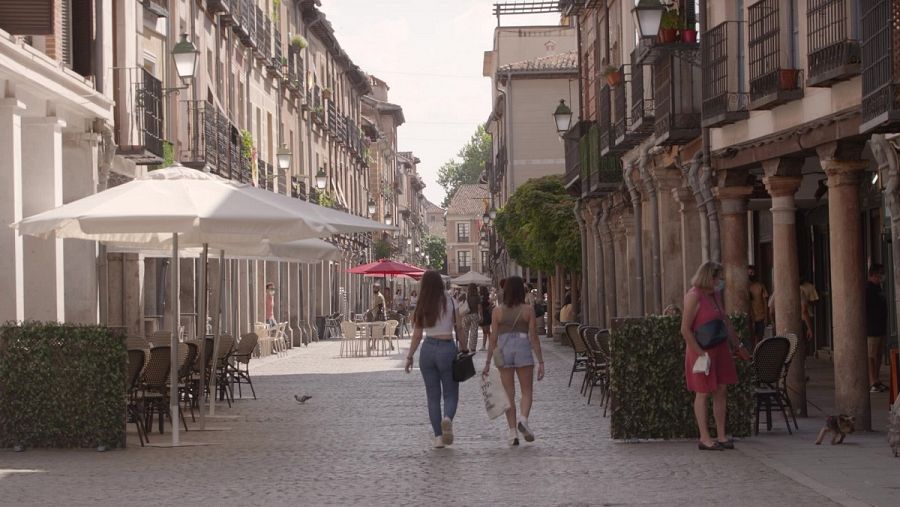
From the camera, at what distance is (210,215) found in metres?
14.3

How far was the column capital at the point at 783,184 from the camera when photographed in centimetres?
1730

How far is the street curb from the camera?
9.95 meters

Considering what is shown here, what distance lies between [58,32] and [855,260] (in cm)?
1113

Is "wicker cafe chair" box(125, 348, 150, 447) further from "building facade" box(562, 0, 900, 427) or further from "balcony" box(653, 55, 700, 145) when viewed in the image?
"balcony" box(653, 55, 700, 145)

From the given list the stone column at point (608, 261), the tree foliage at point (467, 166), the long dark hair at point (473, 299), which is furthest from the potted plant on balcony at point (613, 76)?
the tree foliage at point (467, 166)

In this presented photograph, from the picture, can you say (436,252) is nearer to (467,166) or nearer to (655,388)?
(467,166)

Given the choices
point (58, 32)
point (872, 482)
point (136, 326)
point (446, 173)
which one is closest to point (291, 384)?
point (136, 326)

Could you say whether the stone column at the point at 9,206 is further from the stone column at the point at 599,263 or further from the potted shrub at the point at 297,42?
the potted shrub at the point at 297,42

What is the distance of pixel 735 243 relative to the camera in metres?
19.7

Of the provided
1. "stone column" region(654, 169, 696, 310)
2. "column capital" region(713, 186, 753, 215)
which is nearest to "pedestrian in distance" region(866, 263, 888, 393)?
"column capital" region(713, 186, 753, 215)

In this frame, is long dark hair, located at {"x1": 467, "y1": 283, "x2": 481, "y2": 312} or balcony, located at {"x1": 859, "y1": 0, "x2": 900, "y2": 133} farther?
long dark hair, located at {"x1": 467, "y1": 283, "x2": 481, "y2": 312}

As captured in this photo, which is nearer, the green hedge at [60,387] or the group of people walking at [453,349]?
the green hedge at [60,387]

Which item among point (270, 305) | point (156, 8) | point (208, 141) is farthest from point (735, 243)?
point (270, 305)

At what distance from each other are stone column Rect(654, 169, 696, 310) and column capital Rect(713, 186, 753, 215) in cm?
561
